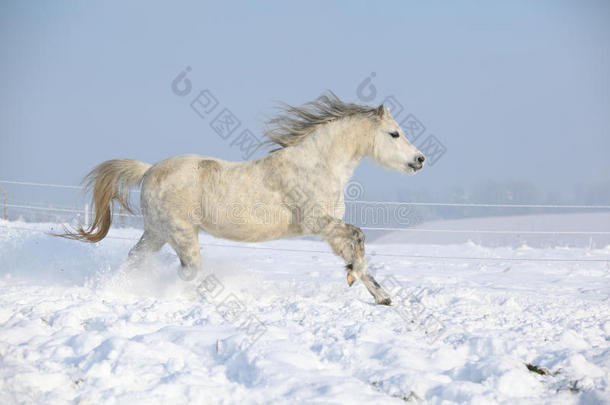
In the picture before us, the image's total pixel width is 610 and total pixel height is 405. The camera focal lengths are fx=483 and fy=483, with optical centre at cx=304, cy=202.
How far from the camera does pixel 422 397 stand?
265 cm

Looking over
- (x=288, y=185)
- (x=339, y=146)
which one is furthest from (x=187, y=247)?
(x=339, y=146)

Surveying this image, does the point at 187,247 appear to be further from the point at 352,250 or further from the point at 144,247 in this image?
the point at 352,250

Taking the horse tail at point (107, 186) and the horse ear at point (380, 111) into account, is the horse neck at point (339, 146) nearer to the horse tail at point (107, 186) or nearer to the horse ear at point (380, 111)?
the horse ear at point (380, 111)

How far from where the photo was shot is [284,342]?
3.25 metres

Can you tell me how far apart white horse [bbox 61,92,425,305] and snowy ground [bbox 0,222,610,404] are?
0.55m

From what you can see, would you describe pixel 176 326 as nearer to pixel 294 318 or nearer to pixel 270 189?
pixel 294 318

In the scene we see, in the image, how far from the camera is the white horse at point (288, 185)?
4.59 meters

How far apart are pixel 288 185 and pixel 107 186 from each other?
2.14 m

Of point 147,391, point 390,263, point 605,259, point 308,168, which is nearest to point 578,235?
point 605,259

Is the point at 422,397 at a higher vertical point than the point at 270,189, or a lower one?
lower

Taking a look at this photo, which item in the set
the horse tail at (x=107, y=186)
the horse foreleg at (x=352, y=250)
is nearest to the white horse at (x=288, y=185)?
the horse foreleg at (x=352, y=250)

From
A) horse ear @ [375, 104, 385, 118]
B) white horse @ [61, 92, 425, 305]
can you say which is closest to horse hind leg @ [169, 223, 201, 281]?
white horse @ [61, 92, 425, 305]

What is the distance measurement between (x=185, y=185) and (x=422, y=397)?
9.85ft

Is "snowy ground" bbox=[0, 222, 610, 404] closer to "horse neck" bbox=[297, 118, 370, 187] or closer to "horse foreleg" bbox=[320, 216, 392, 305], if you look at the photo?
"horse foreleg" bbox=[320, 216, 392, 305]
